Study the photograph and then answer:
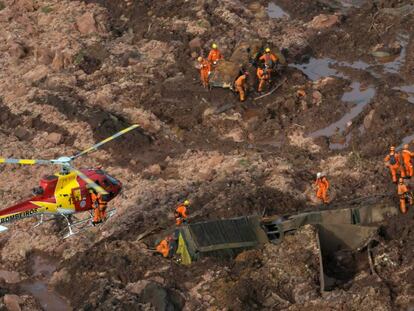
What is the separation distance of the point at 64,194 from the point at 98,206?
3.35 ft

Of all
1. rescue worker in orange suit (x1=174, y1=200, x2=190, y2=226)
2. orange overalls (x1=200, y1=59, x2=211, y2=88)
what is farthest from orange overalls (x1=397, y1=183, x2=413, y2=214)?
orange overalls (x1=200, y1=59, x2=211, y2=88)

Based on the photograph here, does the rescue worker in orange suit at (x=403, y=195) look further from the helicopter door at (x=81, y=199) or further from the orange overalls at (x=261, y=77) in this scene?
the helicopter door at (x=81, y=199)

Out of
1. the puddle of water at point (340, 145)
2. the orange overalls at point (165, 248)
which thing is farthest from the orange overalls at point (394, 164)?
the orange overalls at point (165, 248)

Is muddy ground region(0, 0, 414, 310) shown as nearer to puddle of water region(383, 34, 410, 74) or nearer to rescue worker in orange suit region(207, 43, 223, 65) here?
puddle of water region(383, 34, 410, 74)

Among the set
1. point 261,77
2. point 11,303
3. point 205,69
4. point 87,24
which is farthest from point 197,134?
point 87,24

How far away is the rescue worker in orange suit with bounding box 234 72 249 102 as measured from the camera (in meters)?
24.4

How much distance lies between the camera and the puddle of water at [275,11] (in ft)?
100

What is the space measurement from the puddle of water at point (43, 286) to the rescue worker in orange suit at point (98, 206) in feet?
5.57

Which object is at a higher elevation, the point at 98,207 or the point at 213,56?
the point at 213,56

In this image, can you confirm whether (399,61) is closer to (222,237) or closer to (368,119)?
(368,119)

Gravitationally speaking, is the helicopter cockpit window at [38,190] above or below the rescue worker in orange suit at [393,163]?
above

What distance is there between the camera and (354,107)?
78.6ft

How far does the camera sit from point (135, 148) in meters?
23.3

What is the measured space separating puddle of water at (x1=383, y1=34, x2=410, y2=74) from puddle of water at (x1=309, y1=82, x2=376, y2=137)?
148 cm
